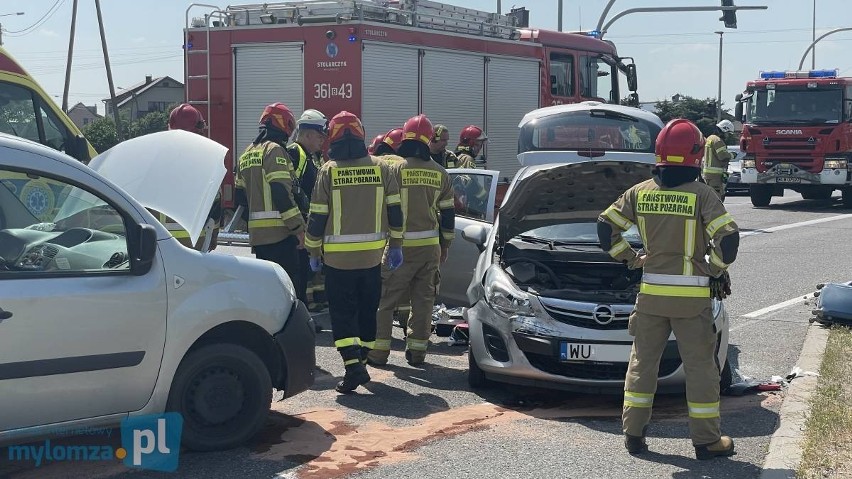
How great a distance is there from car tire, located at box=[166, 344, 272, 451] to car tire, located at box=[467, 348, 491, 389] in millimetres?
1809

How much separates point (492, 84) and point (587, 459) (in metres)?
11.5

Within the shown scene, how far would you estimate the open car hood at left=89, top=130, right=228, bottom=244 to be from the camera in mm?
5707

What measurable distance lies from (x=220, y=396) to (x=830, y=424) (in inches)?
137

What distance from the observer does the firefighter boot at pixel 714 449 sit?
17.9ft

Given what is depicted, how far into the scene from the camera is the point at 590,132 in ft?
34.1

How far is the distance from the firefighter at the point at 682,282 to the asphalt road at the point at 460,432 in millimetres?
256

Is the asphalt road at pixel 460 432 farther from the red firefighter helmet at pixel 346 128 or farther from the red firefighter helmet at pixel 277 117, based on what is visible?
the red firefighter helmet at pixel 277 117

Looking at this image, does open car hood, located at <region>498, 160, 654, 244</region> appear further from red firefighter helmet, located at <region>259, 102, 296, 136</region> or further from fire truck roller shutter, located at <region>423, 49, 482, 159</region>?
fire truck roller shutter, located at <region>423, 49, 482, 159</region>

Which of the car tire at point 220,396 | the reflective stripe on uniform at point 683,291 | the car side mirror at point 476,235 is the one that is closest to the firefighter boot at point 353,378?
the car tire at point 220,396

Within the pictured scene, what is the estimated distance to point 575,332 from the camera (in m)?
6.44

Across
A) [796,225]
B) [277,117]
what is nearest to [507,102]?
[796,225]

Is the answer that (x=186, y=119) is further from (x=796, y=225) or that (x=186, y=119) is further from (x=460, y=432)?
(x=796, y=225)

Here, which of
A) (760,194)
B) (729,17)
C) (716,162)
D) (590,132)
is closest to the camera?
(590,132)

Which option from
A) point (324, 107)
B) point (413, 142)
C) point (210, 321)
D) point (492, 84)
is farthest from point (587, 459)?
point (492, 84)
